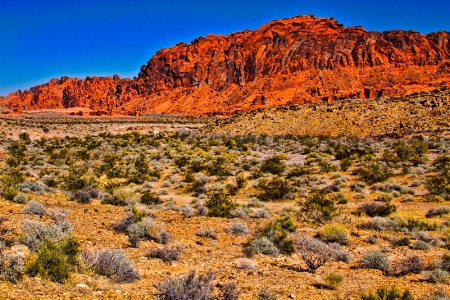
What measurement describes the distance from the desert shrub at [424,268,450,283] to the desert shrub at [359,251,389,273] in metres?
0.81

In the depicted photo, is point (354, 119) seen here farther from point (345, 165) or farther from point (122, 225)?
point (122, 225)

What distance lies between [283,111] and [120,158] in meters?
28.0

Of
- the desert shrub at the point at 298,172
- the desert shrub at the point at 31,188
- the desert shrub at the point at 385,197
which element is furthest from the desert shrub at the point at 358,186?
the desert shrub at the point at 31,188

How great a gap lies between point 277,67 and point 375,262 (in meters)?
145

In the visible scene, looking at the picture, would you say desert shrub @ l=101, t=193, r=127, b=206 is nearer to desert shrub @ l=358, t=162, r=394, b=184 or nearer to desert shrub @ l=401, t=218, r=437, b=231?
desert shrub @ l=401, t=218, r=437, b=231

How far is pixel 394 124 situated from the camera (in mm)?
40531

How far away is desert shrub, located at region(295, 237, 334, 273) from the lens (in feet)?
26.8

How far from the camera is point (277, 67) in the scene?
486ft

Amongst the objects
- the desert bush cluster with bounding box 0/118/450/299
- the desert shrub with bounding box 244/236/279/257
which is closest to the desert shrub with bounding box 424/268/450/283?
the desert bush cluster with bounding box 0/118/450/299

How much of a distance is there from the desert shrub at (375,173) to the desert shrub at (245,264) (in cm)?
1337

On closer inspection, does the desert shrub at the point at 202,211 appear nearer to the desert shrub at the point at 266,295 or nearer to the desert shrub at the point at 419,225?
the desert shrub at the point at 419,225

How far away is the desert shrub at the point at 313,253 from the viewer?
816 centimetres

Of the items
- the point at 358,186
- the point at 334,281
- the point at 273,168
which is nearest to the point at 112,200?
the point at 334,281

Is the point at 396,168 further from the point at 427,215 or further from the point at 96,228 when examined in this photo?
the point at 96,228
